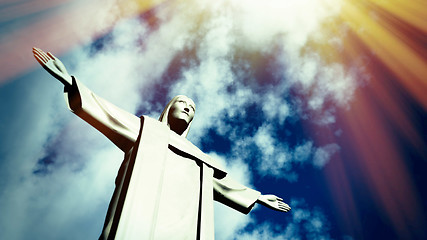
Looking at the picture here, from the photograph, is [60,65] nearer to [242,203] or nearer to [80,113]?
[80,113]

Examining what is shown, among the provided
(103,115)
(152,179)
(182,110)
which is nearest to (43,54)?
(103,115)

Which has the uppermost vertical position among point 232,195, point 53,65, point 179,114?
point 179,114

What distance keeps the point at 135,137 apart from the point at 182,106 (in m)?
1.31

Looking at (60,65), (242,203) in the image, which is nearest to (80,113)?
(60,65)

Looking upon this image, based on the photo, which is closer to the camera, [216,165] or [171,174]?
[171,174]

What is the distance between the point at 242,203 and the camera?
4707 mm

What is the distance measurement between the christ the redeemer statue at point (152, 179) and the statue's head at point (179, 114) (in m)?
0.53

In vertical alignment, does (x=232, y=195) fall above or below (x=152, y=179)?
above

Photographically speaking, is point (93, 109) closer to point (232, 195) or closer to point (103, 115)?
point (103, 115)

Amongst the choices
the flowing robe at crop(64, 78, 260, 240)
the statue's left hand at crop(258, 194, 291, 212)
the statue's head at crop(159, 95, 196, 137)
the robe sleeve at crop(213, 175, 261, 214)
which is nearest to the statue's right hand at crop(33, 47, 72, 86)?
the flowing robe at crop(64, 78, 260, 240)

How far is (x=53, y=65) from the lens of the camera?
3.66m

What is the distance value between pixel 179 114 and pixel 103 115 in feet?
4.76

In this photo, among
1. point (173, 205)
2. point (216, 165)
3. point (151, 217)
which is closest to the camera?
point (151, 217)

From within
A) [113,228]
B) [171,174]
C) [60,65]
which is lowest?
[113,228]
